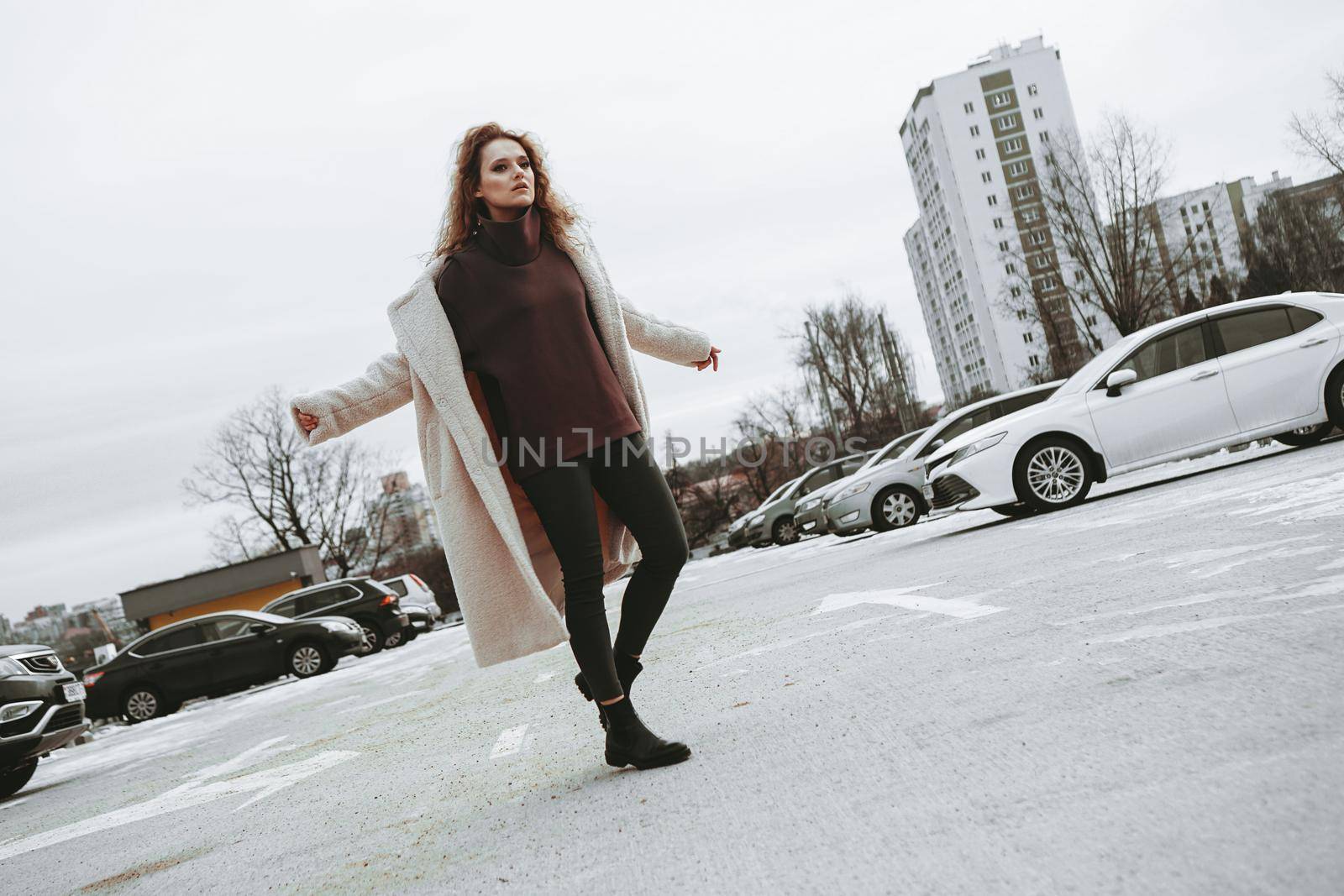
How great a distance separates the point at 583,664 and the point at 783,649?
223 cm

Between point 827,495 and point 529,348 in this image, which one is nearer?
point 529,348

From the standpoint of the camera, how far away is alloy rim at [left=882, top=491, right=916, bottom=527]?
1648cm

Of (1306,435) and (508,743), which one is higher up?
(508,743)

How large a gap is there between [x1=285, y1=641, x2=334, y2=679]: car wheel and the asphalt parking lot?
457 inches

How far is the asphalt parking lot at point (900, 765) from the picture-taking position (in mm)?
2055

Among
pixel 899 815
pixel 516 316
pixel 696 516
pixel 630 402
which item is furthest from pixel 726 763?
pixel 696 516

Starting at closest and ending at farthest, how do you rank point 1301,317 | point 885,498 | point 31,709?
point 31,709
point 1301,317
point 885,498

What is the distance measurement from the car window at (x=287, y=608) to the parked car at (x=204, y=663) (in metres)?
4.26

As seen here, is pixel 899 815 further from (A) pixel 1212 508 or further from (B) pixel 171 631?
(B) pixel 171 631

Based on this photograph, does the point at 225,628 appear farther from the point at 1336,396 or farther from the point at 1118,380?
the point at 1336,396

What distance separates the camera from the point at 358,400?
365 centimetres

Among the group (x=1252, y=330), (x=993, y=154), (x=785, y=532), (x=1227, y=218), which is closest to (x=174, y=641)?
(x=785, y=532)

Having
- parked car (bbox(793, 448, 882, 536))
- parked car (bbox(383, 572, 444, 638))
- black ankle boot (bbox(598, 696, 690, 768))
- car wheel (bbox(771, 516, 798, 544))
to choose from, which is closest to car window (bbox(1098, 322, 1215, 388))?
black ankle boot (bbox(598, 696, 690, 768))

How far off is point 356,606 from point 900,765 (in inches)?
868
